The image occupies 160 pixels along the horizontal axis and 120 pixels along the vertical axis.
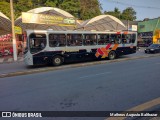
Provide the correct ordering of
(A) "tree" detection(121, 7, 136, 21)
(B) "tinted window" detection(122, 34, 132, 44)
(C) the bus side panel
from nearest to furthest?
(C) the bus side panel, (B) "tinted window" detection(122, 34, 132, 44), (A) "tree" detection(121, 7, 136, 21)

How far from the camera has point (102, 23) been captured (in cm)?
3133

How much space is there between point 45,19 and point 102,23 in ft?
36.9

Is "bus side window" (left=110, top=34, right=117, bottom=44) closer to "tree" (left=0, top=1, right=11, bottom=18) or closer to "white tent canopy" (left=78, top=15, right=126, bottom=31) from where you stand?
"white tent canopy" (left=78, top=15, right=126, bottom=31)

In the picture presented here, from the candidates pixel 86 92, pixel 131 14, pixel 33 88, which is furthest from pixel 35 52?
pixel 131 14

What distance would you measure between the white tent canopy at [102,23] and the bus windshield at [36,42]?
52.7 feet

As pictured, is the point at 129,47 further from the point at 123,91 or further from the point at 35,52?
the point at 123,91

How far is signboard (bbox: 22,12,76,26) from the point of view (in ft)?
73.6

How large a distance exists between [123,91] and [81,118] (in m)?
2.47

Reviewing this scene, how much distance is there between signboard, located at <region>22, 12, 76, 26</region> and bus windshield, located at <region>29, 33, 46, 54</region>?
1028 centimetres

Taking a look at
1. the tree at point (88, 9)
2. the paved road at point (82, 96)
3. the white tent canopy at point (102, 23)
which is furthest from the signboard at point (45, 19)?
the tree at point (88, 9)

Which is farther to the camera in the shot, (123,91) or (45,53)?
(45,53)

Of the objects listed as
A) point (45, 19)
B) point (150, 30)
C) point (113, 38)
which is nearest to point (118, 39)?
point (113, 38)

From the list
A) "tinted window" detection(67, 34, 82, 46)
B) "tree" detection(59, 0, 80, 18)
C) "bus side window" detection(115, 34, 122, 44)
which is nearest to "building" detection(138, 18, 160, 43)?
"tree" detection(59, 0, 80, 18)

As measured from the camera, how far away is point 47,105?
520 centimetres
